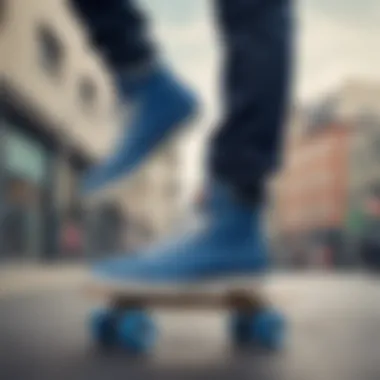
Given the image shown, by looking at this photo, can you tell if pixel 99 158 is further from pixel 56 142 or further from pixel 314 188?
pixel 314 188

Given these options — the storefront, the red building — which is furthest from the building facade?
the red building

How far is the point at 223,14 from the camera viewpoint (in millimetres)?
635

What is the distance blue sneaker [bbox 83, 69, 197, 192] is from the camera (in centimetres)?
64

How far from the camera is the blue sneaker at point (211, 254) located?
632mm

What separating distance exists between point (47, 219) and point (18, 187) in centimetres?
4

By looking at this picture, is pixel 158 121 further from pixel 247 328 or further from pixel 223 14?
pixel 247 328

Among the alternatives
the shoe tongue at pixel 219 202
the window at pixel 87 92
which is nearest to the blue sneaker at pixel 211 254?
the shoe tongue at pixel 219 202

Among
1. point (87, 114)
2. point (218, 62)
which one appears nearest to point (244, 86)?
point (218, 62)

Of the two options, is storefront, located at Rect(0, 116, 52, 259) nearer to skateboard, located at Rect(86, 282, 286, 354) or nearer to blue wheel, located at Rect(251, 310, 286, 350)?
skateboard, located at Rect(86, 282, 286, 354)

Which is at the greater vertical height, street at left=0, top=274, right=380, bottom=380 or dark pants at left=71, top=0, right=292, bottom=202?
dark pants at left=71, top=0, right=292, bottom=202

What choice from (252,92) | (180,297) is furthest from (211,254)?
(252,92)

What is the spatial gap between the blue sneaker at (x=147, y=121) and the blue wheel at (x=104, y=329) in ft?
0.40

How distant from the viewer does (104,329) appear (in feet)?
2.11

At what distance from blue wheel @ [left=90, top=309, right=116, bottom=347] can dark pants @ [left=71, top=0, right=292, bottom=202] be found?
0.17 metres
